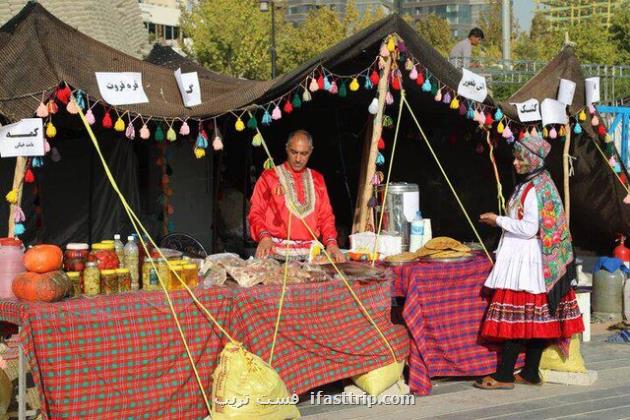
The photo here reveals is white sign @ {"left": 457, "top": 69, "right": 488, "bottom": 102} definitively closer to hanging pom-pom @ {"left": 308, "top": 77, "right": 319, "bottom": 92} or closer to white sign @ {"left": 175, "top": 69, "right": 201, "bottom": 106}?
hanging pom-pom @ {"left": 308, "top": 77, "right": 319, "bottom": 92}

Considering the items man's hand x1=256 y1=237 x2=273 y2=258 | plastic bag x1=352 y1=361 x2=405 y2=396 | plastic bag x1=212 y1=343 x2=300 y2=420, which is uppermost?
man's hand x1=256 y1=237 x2=273 y2=258

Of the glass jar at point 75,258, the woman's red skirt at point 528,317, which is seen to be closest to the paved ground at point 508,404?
the woman's red skirt at point 528,317

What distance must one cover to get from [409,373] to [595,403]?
3.80 feet

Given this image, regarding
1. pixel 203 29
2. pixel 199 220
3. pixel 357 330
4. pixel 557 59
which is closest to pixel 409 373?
pixel 357 330

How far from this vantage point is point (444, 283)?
20.3ft

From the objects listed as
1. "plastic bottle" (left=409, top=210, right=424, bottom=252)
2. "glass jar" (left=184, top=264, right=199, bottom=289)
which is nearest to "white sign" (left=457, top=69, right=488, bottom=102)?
"plastic bottle" (left=409, top=210, right=424, bottom=252)

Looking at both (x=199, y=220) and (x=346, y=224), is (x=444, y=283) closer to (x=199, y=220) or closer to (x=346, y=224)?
(x=346, y=224)

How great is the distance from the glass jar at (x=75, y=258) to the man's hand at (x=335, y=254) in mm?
1702

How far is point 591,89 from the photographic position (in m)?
8.17

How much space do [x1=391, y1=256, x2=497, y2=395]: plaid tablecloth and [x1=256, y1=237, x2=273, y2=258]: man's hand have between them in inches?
→ 32.1

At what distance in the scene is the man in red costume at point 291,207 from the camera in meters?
6.30

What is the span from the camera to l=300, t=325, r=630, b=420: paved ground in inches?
220

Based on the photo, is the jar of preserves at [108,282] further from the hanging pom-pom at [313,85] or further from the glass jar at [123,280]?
the hanging pom-pom at [313,85]

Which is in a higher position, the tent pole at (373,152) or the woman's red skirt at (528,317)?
the tent pole at (373,152)
